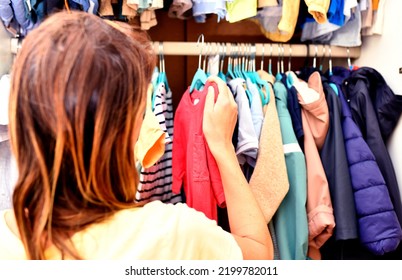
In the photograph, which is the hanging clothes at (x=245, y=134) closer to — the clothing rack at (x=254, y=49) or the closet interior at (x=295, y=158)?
the closet interior at (x=295, y=158)

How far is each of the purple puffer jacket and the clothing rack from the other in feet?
0.90

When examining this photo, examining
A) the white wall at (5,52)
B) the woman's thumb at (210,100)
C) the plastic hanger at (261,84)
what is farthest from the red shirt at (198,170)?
the white wall at (5,52)

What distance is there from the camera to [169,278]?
1.99ft

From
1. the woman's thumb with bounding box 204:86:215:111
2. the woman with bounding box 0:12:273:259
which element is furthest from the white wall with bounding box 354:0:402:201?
the woman with bounding box 0:12:273:259

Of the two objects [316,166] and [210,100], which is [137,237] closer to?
[210,100]

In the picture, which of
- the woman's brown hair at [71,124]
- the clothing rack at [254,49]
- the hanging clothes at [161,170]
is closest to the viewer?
the woman's brown hair at [71,124]

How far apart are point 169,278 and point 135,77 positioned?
29 cm

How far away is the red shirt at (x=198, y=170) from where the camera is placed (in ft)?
3.44

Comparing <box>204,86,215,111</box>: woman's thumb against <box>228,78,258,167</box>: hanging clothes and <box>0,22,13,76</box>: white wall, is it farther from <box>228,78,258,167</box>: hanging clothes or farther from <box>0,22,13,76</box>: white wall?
<box>0,22,13,76</box>: white wall

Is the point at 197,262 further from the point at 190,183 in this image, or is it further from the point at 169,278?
the point at 190,183

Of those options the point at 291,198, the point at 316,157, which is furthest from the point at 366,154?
the point at 291,198

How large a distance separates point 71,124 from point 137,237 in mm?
169

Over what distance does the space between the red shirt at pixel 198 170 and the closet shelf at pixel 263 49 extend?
171mm

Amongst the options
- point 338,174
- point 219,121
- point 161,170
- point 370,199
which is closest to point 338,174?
point 338,174
